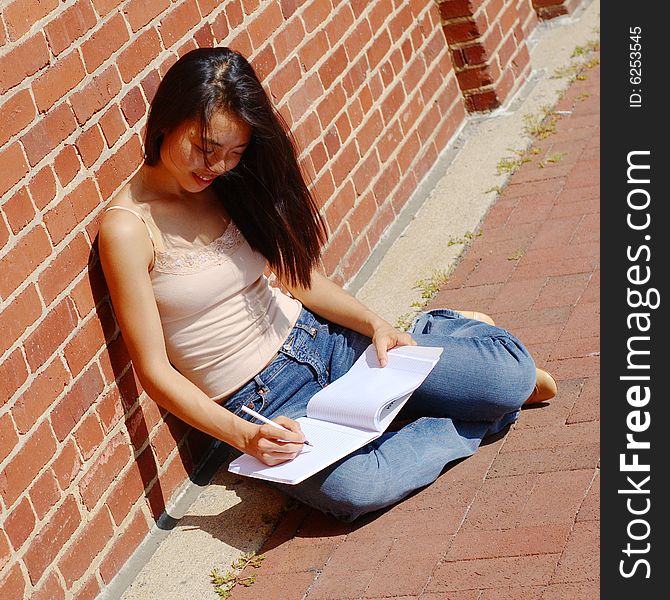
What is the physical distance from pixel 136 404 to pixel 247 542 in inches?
19.9

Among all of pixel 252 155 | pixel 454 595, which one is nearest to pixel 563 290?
pixel 252 155

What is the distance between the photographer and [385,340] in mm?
3439

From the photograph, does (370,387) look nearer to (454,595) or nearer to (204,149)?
(454,595)

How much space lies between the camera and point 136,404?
11.0 feet

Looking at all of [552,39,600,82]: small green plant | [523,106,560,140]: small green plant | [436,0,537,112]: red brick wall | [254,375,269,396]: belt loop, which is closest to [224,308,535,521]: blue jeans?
[254,375,269,396]: belt loop

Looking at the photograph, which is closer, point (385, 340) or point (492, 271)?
point (385, 340)

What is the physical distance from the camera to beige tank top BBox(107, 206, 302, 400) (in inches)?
126

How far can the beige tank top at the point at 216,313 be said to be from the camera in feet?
10.5

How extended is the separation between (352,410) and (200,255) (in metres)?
0.60

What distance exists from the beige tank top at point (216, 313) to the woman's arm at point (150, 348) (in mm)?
88

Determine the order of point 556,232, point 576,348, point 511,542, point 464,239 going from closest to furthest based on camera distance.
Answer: point 511,542 < point 576,348 < point 556,232 < point 464,239

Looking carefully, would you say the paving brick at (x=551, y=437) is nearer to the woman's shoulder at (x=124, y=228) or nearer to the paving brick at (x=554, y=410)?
the paving brick at (x=554, y=410)

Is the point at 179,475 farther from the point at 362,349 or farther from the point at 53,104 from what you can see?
the point at 53,104

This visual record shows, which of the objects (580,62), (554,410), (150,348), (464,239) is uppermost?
(150,348)
